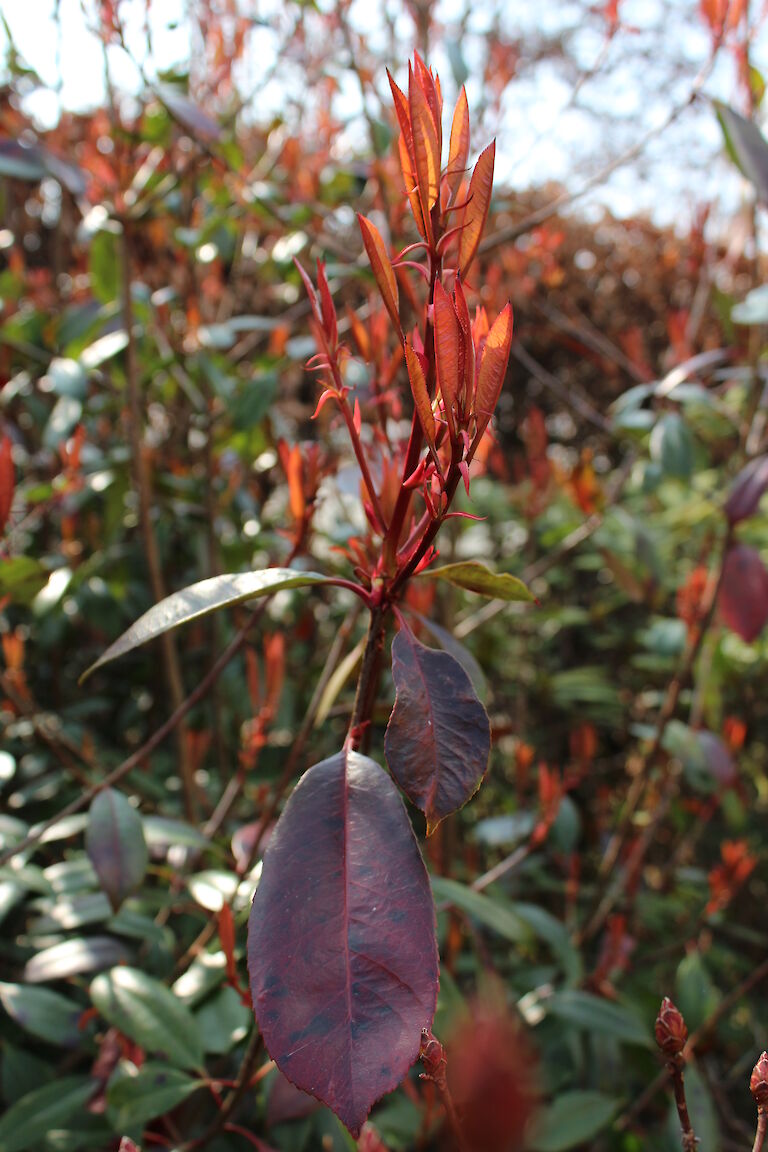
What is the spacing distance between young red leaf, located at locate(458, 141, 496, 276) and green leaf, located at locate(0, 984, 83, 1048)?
42.6 inches

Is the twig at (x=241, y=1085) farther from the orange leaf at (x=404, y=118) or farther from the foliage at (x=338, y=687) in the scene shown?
the orange leaf at (x=404, y=118)

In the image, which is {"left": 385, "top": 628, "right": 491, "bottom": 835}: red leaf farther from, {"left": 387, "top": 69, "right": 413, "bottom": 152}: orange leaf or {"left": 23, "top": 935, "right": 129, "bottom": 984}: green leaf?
{"left": 23, "top": 935, "right": 129, "bottom": 984}: green leaf

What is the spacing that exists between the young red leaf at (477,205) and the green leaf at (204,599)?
0.24 metres

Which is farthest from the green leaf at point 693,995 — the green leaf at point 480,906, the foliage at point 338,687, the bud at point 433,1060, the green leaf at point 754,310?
the bud at point 433,1060

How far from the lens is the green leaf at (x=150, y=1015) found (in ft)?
3.29

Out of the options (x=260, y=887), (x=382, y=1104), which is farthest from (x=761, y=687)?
(x=260, y=887)

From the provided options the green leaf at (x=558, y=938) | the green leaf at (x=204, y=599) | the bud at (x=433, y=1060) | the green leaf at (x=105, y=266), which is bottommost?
the green leaf at (x=558, y=938)

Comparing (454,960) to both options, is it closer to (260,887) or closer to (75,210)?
(260,887)

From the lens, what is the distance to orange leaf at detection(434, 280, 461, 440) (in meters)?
0.53

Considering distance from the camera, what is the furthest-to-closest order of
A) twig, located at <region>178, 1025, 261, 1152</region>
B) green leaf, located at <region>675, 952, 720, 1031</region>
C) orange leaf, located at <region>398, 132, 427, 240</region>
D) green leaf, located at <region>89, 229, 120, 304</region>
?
1. green leaf, located at <region>89, 229, 120, 304</region>
2. green leaf, located at <region>675, 952, 720, 1031</region>
3. twig, located at <region>178, 1025, 261, 1152</region>
4. orange leaf, located at <region>398, 132, 427, 240</region>

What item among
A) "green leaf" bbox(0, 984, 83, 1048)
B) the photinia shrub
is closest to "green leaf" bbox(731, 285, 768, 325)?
the photinia shrub

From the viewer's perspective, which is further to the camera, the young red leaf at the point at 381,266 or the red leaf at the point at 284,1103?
the red leaf at the point at 284,1103

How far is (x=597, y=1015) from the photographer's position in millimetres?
1376

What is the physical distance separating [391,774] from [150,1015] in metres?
0.63
